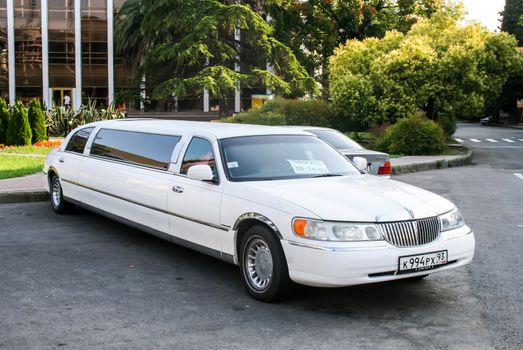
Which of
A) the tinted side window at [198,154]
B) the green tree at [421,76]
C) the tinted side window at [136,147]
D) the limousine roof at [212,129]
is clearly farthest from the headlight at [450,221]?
the green tree at [421,76]

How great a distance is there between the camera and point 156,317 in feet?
16.9

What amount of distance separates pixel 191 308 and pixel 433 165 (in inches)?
604

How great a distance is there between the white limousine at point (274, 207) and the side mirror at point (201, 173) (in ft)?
0.03

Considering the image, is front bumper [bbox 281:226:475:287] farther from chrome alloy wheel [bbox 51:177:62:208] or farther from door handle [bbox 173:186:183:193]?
chrome alloy wheel [bbox 51:177:62:208]

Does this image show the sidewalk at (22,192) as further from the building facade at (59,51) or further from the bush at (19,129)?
the building facade at (59,51)

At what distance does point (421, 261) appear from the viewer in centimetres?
532

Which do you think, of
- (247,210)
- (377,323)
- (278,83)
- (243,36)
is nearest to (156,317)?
(247,210)

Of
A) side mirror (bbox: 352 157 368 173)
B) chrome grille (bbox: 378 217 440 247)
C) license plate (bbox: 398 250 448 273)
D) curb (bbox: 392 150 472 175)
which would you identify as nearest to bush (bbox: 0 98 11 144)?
curb (bbox: 392 150 472 175)

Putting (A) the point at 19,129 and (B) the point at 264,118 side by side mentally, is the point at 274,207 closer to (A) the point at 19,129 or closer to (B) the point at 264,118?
(A) the point at 19,129

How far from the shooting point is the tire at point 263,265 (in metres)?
5.40

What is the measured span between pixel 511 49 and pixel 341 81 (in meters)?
7.71

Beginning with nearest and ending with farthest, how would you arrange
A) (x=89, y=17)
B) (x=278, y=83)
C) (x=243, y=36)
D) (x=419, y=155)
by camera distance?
(x=419, y=155), (x=278, y=83), (x=243, y=36), (x=89, y=17)

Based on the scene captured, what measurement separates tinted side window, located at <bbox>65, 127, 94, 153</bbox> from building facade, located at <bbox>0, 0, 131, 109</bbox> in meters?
49.3

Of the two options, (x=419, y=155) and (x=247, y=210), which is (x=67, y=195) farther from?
(x=419, y=155)
